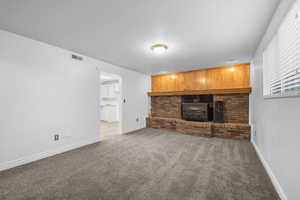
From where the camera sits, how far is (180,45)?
8.77ft

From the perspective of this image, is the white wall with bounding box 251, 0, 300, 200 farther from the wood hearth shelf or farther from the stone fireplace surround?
the wood hearth shelf

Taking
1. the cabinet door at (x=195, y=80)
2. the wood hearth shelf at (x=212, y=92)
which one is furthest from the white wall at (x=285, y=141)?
the cabinet door at (x=195, y=80)

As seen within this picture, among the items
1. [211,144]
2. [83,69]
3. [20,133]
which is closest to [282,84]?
[211,144]

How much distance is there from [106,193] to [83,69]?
2867 millimetres

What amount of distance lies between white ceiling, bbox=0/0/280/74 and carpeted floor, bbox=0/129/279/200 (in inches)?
89.7

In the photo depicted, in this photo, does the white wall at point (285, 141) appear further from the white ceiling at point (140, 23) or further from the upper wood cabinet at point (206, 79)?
the upper wood cabinet at point (206, 79)

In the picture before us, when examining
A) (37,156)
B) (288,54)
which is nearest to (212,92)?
(288,54)

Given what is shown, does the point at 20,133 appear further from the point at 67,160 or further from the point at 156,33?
the point at 156,33

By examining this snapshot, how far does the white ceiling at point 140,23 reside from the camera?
1.53 metres

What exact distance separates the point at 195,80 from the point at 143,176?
3.85 meters

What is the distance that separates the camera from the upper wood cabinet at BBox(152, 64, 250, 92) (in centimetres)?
391

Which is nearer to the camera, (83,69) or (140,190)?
(140,190)

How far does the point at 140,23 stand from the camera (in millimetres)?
1893

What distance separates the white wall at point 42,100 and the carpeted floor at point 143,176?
35 cm
